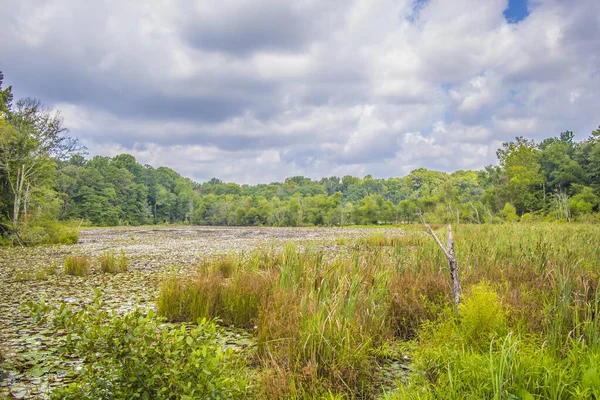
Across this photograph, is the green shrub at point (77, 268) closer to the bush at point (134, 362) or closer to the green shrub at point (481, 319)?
the bush at point (134, 362)

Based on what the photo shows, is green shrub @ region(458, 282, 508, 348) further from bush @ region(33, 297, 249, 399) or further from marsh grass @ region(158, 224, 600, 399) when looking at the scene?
bush @ region(33, 297, 249, 399)

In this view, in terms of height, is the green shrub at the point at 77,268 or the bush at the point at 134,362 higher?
the bush at the point at 134,362

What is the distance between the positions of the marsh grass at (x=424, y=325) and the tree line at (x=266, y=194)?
5.71ft

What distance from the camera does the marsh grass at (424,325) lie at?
3221 mm

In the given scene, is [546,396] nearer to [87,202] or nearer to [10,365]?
[10,365]

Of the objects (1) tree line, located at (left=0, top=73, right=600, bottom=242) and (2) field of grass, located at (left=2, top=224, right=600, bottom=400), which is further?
(1) tree line, located at (left=0, top=73, right=600, bottom=242)

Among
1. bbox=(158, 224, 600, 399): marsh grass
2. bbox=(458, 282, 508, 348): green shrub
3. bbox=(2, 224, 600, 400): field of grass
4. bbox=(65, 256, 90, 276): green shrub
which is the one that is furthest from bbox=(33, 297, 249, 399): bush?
bbox=(65, 256, 90, 276): green shrub

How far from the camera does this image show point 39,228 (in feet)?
69.4

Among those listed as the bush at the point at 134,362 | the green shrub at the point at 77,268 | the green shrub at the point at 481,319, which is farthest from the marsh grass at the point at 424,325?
the green shrub at the point at 77,268

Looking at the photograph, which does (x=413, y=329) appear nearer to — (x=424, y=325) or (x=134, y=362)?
(x=424, y=325)

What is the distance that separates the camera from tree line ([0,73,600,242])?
2219 centimetres

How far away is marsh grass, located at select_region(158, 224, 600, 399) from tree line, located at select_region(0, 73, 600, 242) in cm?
174

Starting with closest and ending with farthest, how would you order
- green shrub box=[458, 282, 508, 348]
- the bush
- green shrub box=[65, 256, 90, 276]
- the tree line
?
the bush → green shrub box=[458, 282, 508, 348] → green shrub box=[65, 256, 90, 276] → the tree line

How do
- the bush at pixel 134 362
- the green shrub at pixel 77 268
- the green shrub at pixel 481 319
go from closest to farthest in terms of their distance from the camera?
the bush at pixel 134 362 → the green shrub at pixel 481 319 → the green shrub at pixel 77 268
